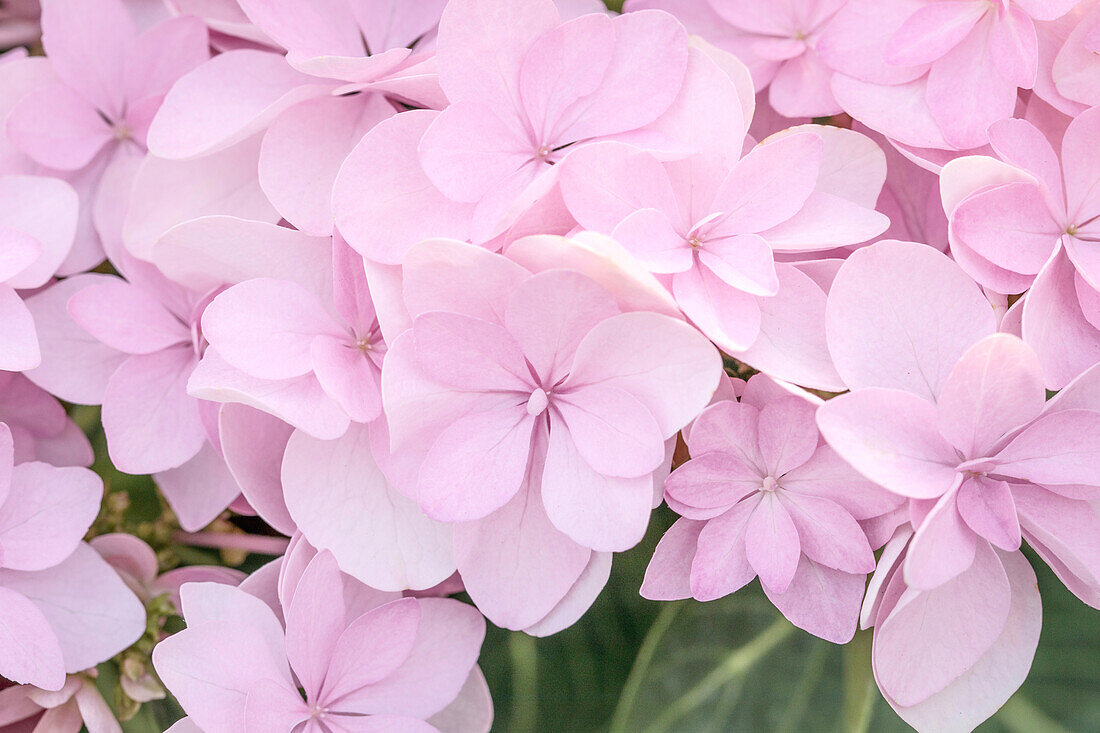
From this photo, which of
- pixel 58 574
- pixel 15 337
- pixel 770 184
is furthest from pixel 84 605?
pixel 770 184

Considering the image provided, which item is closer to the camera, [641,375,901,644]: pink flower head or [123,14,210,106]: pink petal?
[641,375,901,644]: pink flower head

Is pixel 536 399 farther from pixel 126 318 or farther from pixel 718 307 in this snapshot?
pixel 126 318

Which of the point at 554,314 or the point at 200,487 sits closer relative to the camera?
the point at 554,314

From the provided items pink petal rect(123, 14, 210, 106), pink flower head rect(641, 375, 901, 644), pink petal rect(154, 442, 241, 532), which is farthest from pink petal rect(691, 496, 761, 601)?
pink petal rect(123, 14, 210, 106)

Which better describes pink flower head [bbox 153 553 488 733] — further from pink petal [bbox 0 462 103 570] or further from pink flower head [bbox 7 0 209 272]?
pink flower head [bbox 7 0 209 272]

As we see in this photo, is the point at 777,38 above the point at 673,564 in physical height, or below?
above

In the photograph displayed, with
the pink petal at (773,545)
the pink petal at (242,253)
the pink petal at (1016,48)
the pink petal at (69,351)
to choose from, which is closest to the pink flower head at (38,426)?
the pink petal at (69,351)

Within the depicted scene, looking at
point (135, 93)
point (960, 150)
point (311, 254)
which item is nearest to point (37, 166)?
point (135, 93)
